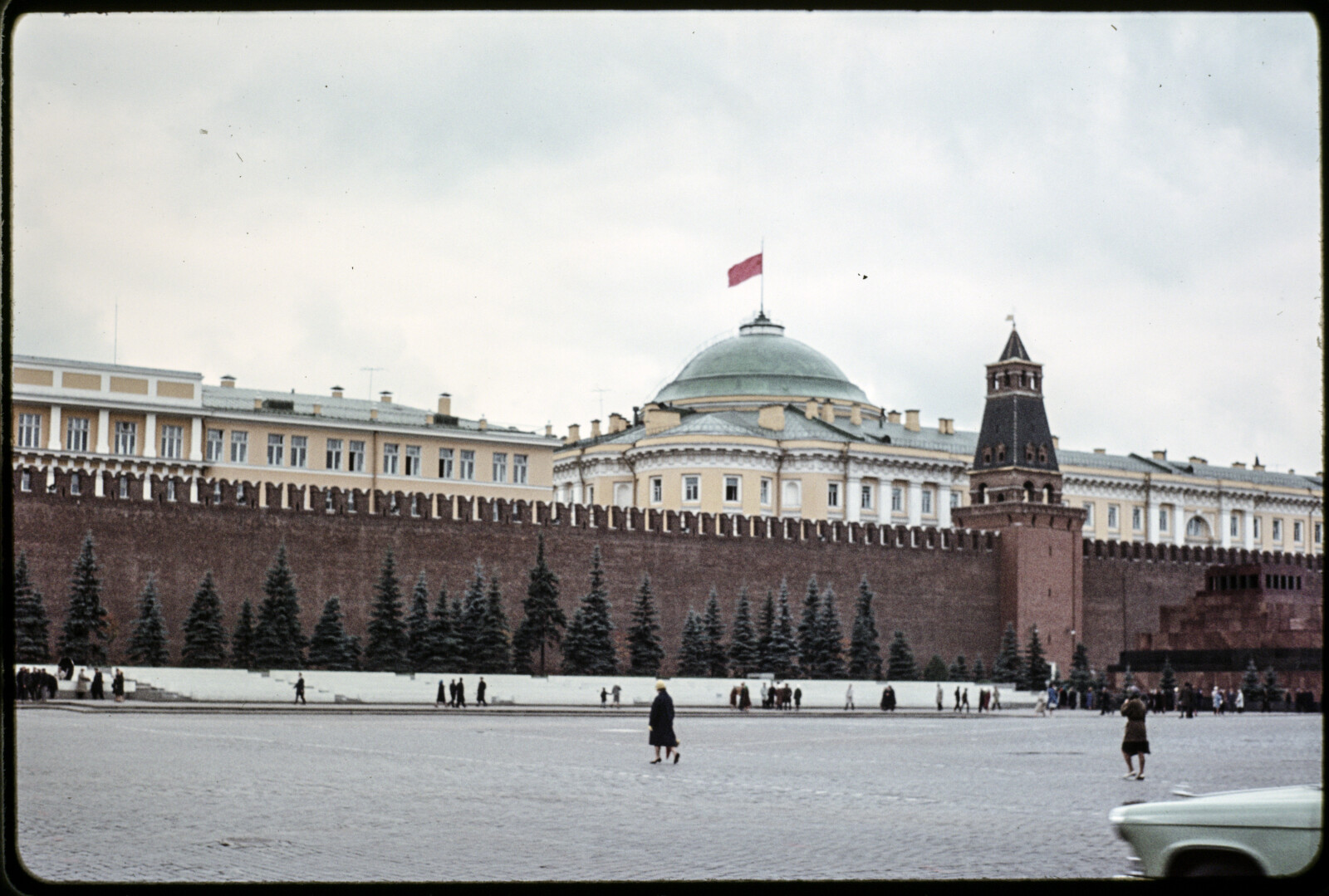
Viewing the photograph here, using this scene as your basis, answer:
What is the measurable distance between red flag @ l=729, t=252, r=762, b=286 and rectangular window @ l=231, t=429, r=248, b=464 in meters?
14.5

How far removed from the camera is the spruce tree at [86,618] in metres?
31.8

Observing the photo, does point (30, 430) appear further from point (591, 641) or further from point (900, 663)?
point (900, 663)

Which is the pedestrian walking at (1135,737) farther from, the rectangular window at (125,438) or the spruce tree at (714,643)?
the rectangular window at (125,438)

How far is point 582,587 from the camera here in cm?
3972

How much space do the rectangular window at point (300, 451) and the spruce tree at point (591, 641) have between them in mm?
12474

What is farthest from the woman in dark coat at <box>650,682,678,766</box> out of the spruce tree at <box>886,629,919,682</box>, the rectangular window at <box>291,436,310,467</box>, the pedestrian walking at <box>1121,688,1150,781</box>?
the rectangular window at <box>291,436,310,467</box>

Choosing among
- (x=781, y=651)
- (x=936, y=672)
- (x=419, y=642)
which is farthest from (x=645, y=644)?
(x=936, y=672)

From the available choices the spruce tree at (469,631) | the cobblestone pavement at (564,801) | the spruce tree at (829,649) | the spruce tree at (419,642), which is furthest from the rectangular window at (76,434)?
the cobblestone pavement at (564,801)

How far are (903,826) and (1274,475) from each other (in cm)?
6817

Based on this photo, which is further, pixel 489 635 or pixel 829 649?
pixel 829 649

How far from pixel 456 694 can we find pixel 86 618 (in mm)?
7156

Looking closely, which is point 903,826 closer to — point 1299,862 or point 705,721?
point 1299,862

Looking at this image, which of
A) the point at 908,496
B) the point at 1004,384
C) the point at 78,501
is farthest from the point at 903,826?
the point at 908,496

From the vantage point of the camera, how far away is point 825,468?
56.8 metres
